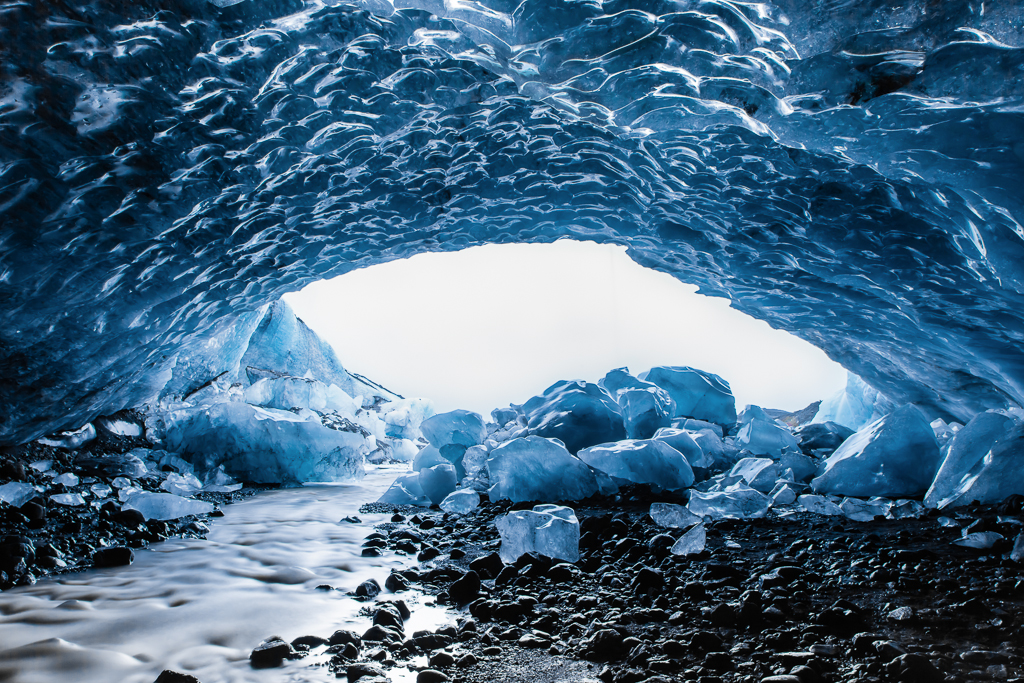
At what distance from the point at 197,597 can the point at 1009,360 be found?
5.07 m

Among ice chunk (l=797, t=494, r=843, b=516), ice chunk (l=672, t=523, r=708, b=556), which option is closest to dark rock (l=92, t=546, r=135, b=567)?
ice chunk (l=672, t=523, r=708, b=556)

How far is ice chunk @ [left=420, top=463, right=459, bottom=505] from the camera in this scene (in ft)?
15.1

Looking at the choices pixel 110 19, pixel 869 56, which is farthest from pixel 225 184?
pixel 869 56

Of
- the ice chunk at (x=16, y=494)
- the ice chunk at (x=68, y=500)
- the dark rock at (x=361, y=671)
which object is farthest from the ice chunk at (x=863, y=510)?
the ice chunk at (x=16, y=494)

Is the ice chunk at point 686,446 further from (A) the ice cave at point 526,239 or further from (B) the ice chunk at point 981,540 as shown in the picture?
(B) the ice chunk at point 981,540

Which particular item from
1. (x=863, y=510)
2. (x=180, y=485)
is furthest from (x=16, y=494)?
(x=863, y=510)

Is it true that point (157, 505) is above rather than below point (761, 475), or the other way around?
below

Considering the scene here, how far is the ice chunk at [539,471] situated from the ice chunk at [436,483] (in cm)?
86

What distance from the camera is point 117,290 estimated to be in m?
3.22

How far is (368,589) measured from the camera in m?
2.12

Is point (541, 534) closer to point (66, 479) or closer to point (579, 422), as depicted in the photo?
point (579, 422)

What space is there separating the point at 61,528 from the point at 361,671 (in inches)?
100

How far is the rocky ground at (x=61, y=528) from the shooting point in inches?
87.4

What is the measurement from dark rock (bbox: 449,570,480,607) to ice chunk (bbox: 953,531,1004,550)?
94.1 inches
